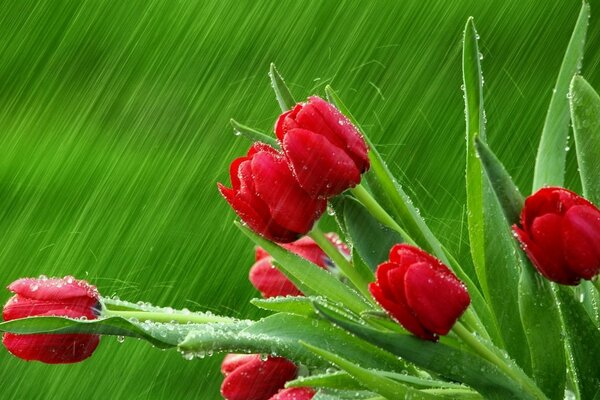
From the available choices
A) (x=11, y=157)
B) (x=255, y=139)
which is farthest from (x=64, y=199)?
(x=255, y=139)

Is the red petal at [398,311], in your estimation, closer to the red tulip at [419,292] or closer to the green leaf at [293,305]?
the red tulip at [419,292]

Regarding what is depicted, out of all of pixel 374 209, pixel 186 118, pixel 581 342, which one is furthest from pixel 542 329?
pixel 186 118

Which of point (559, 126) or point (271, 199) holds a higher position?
point (559, 126)

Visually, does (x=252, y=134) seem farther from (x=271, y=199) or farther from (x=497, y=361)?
(x=497, y=361)

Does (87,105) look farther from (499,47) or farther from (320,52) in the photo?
(499,47)

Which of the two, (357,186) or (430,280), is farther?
(357,186)

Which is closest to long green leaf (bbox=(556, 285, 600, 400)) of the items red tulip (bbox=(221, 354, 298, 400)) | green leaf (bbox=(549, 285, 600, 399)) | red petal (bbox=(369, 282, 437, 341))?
green leaf (bbox=(549, 285, 600, 399))

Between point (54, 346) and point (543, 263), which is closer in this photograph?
point (543, 263)
